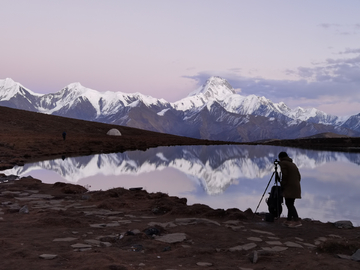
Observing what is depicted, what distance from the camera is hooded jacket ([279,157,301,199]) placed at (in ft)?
43.1

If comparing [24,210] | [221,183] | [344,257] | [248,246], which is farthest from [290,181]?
[221,183]

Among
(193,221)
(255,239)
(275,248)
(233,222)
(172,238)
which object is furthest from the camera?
(233,222)

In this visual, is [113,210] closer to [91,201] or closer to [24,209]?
[91,201]

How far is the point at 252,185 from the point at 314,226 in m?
11.3

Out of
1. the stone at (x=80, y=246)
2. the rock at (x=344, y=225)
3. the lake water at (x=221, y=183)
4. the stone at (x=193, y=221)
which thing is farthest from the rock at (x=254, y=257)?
the lake water at (x=221, y=183)

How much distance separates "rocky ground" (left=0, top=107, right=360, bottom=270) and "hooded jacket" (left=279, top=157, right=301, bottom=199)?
129 centimetres

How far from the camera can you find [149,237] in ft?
35.4

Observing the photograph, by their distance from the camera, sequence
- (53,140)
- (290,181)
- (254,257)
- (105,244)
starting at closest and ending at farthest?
(254,257)
(105,244)
(290,181)
(53,140)

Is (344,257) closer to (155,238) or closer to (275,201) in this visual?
(275,201)

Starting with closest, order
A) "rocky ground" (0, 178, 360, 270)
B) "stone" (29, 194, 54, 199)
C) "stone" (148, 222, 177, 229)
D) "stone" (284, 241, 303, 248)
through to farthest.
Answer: "rocky ground" (0, 178, 360, 270)
"stone" (284, 241, 303, 248)
"stone" (148, 222, 177, 229)
"stone" (29, 194, 54, 199)

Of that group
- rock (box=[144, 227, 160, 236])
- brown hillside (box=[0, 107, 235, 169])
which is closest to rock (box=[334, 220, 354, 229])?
rock (box=[144, 227, 160, 236])

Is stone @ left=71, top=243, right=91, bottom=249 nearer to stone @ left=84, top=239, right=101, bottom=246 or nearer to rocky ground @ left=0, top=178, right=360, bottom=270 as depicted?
rocky ground @ left=0, top=178, right=360, bottom=270

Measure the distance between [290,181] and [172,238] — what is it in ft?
17.7

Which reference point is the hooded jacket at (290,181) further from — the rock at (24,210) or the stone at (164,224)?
the rock at (24,210)
